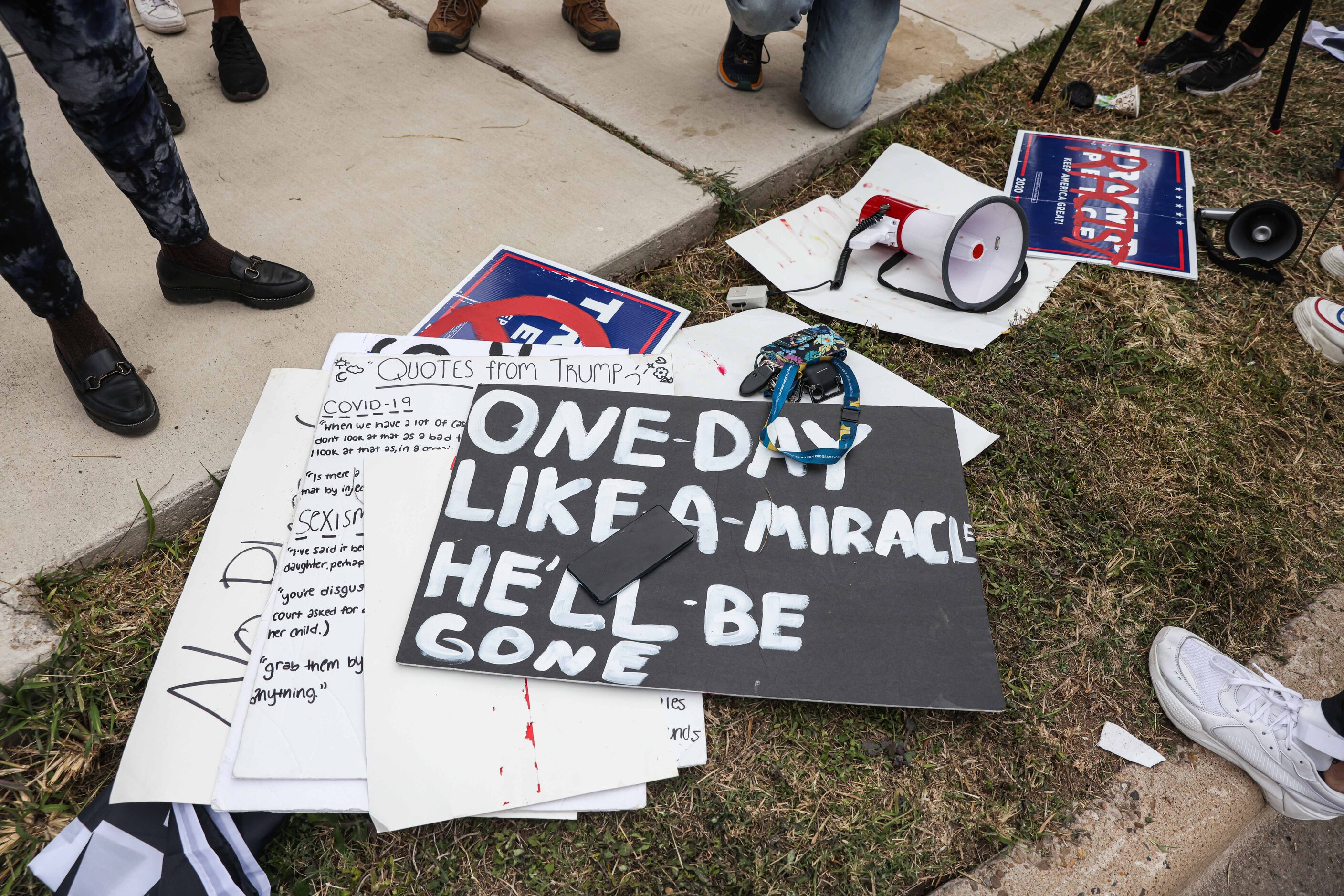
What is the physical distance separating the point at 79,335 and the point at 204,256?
31 cm

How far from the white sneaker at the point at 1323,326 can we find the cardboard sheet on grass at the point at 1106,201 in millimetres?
269

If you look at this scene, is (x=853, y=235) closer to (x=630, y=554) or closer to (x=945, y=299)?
(x=945, y=299)

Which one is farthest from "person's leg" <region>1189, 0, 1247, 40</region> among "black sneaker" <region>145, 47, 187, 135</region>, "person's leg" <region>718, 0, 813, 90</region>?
"black sneaker" <region>145, 47, 187, 135</region>

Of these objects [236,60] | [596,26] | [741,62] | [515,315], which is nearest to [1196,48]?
[741,62]

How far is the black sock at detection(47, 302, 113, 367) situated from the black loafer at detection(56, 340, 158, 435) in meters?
0.01

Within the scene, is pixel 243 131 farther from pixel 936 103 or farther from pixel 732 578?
pixel 936 103

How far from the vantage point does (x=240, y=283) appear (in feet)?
5.65

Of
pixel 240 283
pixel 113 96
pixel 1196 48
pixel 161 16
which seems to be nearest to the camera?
pixel 113 96

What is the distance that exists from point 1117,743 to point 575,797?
0.91 m

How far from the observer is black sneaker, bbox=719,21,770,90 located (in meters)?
2.44

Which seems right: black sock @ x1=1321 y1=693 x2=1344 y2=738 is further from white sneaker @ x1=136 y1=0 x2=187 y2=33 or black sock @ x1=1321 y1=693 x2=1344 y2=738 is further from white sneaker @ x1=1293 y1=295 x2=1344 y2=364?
white sneaker @ x1=136 y1=0 x2=187 y2=33

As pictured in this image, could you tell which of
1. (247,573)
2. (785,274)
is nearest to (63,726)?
(247,573)

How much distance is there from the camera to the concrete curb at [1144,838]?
1187 mm

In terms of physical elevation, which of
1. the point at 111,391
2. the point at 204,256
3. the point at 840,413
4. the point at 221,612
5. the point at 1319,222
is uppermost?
the point at 1319,222
